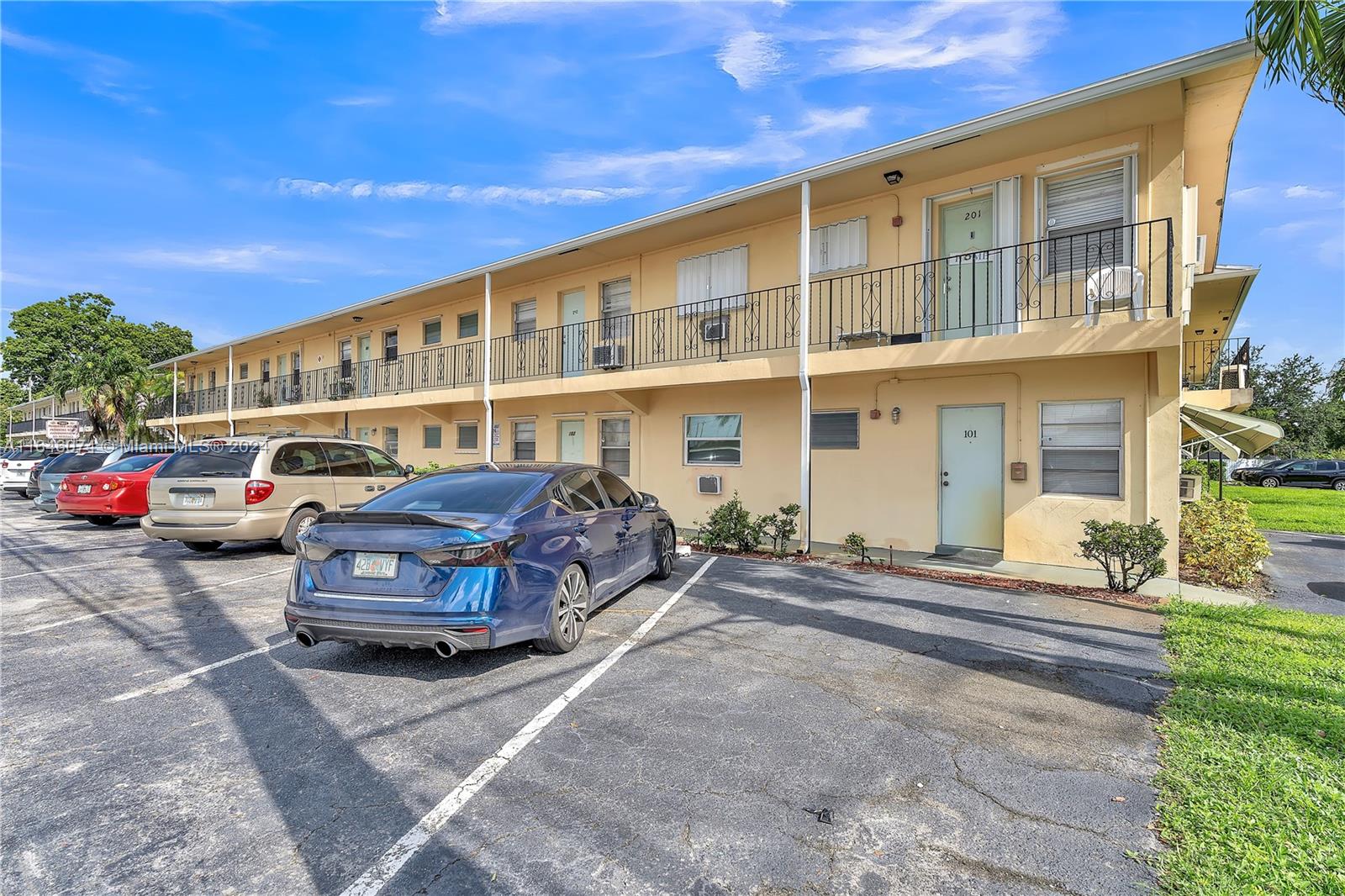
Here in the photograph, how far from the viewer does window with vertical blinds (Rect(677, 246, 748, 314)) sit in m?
11.5

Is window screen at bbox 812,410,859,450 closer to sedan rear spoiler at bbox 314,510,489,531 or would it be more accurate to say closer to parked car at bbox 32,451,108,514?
sedan rear spoiler at bbox 314,510,489,531

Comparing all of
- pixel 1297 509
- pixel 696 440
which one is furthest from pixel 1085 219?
pixel 1297 509

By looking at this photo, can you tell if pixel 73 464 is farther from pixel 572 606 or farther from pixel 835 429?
pixel 835 429

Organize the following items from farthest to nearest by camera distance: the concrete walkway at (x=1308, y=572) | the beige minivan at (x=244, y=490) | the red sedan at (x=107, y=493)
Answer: the red sedan at (x=107, y=493)
the beige minivan at (x=244, y=490)
the concrete walkway at (x=1308, y=572)

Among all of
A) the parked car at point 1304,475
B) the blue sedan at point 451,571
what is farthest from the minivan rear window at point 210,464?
the parked car at point 1304,475

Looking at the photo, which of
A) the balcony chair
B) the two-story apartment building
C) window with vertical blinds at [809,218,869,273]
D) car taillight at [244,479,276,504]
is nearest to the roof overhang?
the two-story apartment building

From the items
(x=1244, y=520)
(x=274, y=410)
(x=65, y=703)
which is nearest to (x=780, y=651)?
(x=65, y=703)

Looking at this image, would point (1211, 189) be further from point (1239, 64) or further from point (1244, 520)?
point (1244, 520)

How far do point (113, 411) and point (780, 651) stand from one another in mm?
37114

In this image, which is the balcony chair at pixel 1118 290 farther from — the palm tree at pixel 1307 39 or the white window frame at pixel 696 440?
the white window frame at pixel 696 440

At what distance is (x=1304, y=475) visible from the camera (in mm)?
28016

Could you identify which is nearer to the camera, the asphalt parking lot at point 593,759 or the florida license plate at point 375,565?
the asphalt parking lot at point 593,759

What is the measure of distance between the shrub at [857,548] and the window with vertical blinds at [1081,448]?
8.51 feet

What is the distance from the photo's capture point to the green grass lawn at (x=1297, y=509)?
15305 mm
